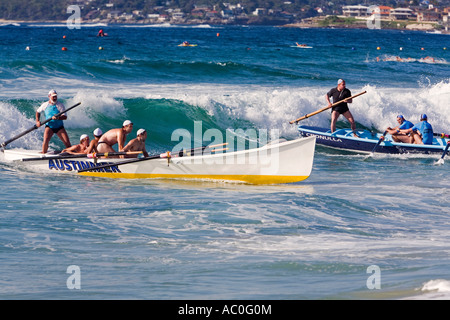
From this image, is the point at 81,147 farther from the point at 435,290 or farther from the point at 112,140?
the point at 435,290

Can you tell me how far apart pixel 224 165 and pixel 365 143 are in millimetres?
Result: 6020

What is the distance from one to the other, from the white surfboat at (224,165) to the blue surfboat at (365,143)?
4787 mm

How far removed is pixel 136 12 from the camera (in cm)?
15338

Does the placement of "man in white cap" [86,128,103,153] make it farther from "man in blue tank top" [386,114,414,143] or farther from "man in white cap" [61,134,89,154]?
"man in blue tank top" [386,114,414,143]

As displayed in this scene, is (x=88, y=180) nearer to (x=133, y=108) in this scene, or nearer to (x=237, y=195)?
(x=237, y=195)

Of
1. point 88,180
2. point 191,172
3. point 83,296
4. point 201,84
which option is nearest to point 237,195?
point 191,172

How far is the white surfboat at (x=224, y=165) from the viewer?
42.4ft

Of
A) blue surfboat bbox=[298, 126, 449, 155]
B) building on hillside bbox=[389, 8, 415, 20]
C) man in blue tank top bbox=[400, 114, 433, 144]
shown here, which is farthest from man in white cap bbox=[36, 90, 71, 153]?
building on hillside bbox=[389, 8, 415, 20]

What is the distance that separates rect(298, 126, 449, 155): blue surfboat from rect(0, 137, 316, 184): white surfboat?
4.79 meters

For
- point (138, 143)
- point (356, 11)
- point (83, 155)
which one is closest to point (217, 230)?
point (138, 143)

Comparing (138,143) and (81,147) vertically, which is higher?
(138,143)

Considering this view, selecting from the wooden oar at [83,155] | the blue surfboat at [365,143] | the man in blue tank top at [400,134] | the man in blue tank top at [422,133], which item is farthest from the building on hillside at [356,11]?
the wooden oar at [83,155]

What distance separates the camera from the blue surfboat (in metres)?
17.3

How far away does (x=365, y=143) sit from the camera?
59.1ft
